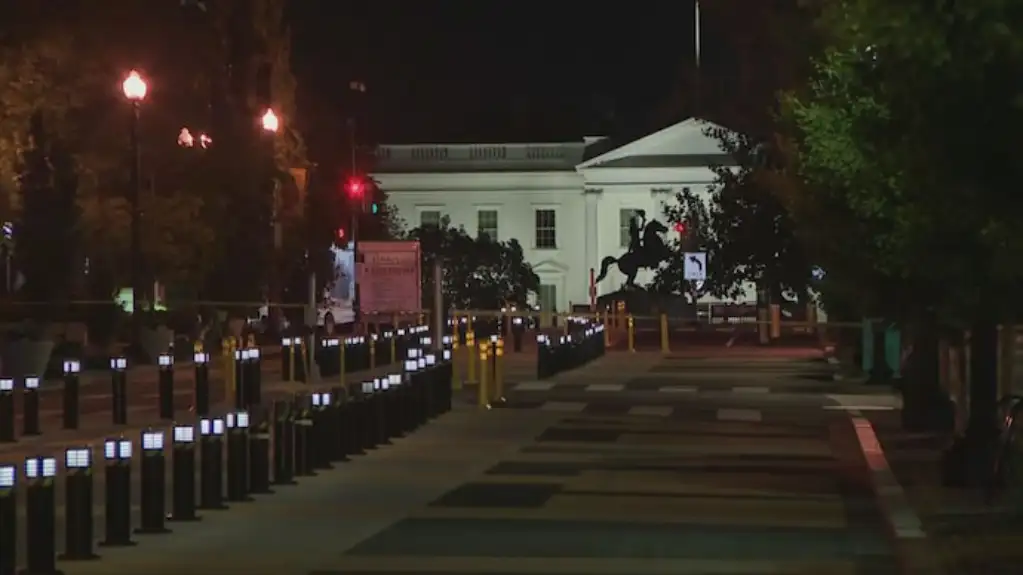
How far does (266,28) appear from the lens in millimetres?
55188

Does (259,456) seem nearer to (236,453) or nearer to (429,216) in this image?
(236,453)

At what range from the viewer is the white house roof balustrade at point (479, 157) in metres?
110

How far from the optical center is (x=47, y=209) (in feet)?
135

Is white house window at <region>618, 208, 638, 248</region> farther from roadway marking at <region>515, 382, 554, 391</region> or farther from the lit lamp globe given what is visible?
the lit lamp globe

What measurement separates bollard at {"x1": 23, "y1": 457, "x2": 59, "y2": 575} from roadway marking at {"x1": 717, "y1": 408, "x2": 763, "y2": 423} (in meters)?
18.0

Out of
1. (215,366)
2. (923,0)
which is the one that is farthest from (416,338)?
(923,0)

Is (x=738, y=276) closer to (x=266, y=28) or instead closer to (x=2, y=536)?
(x=266, y=28)

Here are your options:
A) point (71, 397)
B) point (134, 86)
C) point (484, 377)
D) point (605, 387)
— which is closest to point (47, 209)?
point (134, 86)

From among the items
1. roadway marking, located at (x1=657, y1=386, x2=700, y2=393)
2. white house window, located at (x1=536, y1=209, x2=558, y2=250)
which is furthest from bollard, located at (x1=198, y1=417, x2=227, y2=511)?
white house window, located at (x1=536, y1=209, x2=558, y2=250)

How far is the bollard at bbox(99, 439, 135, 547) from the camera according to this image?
14.5 m

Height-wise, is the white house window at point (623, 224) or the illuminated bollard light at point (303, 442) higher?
the white house window at point (623, 224)

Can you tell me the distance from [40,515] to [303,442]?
716cm

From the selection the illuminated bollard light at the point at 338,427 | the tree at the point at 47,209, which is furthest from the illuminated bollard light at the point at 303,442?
the tree at the point at 47,209

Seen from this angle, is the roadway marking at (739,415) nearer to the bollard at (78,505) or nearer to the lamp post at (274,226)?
the bollard at (78,505)
